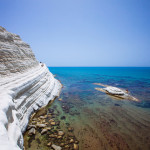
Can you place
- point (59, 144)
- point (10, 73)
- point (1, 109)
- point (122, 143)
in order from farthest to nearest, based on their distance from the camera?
point (10, 73) < point (122, 143) < point (59, 144) < point (1, 109)

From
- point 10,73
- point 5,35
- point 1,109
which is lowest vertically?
point 1,109


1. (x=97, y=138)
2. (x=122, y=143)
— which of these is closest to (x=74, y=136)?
(x=97, y=138)

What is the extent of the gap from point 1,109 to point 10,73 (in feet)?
23.1

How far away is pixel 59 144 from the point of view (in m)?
5.31

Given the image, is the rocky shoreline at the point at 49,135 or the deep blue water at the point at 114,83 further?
the deep blue water at the point at 114,83

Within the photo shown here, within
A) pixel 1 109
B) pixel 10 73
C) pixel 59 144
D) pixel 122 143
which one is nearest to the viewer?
pixel 1 109

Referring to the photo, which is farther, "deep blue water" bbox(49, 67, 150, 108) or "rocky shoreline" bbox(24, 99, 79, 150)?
"deep blue water" bbox(49, 67, 150, 108)

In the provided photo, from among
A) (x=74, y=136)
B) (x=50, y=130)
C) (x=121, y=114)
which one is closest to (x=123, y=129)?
(x=121, y=114)

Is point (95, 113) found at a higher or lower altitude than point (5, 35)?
lower

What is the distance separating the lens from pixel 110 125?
24.8 ft

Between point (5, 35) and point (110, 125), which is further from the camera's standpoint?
point (5, 35)

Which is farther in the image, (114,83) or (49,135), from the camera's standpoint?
(114,83)

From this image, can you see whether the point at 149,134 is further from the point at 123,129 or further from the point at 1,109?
the point at 1,109

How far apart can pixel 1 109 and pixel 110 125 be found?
8.11 meters
